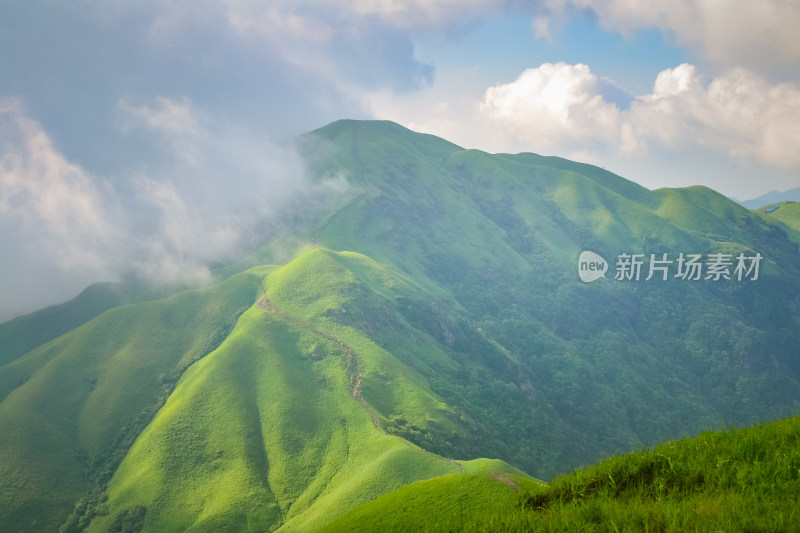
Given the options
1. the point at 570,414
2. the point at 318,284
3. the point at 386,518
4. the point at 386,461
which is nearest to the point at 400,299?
the point at 318,284

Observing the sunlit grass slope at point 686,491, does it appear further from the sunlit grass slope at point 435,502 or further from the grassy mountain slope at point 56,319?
the grassy mountain slope at point 56,319

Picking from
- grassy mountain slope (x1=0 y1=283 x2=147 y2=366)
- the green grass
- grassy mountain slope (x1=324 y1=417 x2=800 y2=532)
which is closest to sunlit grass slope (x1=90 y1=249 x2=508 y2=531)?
the green grass

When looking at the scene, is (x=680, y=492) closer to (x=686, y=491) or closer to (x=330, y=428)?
(x=686, y=491)

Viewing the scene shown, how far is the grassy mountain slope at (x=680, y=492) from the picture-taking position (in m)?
11.8

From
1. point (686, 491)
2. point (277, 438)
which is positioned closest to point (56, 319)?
point (277, 438)

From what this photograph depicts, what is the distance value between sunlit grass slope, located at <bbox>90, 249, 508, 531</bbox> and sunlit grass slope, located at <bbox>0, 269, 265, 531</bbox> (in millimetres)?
8560

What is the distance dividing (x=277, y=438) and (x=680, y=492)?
95032mm

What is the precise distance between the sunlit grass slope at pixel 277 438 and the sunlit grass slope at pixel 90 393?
8.56 meters

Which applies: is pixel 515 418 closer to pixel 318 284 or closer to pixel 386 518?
pixel 318 284

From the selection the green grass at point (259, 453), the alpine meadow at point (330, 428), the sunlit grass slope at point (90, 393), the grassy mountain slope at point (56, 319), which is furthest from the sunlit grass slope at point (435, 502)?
the grassy mountain slope at point (56, 319)

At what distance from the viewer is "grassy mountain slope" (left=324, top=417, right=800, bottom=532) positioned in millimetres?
11836

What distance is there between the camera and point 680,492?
14219 mm

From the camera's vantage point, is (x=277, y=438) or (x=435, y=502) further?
(x=277, y=438)

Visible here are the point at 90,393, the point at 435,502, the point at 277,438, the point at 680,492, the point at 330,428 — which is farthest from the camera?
the point at 90,393
